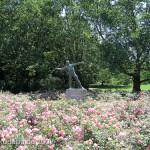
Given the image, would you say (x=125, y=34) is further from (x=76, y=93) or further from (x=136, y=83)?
(x=76, y=93)

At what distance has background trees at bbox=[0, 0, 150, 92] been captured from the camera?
22906mm

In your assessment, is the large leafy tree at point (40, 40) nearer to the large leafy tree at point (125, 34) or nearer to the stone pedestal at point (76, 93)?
the large leafy tree at point (125, 34)

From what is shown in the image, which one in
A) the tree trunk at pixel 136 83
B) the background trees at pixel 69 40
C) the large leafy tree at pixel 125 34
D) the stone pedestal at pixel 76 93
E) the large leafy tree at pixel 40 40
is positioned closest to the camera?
the stone pedestal at pixel 76 93

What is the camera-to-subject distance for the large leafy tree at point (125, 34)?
22391mm

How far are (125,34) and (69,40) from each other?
216 inches

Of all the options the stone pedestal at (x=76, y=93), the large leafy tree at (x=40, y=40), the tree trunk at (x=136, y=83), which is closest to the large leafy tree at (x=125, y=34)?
the tree trunk at (x=136, y=83)

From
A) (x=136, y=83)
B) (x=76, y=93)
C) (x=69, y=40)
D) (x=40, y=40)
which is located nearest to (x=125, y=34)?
(x=136, y=83)

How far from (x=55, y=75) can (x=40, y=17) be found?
561 centimetres

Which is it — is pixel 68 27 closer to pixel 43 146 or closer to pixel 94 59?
pixel 94 59

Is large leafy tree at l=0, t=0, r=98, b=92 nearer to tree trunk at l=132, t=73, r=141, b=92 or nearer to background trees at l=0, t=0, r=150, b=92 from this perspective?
background trees at l=0, t=0, r=150, b=92

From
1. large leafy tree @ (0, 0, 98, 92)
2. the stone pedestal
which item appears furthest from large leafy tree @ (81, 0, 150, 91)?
the stone pedestal

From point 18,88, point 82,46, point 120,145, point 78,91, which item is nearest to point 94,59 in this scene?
point 82,46

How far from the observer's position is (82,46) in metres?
27.4

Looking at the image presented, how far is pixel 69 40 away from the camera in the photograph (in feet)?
86.6
